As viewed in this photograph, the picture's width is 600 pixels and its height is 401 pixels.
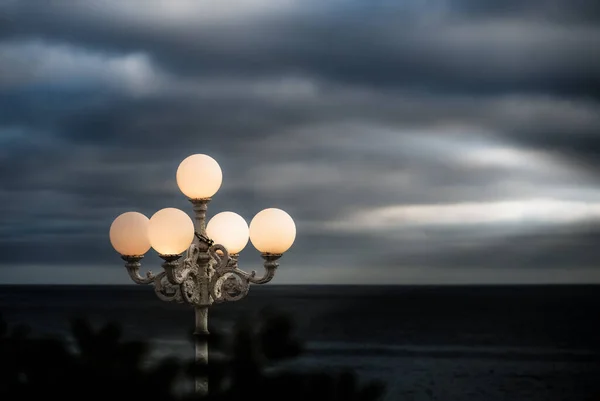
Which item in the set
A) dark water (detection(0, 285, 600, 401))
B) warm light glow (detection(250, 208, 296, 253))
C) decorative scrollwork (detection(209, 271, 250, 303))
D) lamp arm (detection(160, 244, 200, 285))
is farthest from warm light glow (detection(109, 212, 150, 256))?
dark water (detection(0, 285, 600, 401))

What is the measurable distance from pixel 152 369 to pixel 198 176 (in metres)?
5.61

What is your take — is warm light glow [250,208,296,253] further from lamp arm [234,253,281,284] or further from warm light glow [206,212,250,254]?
warm light glow [206,212,250,254]

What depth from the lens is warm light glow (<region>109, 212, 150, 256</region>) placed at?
23.1 feet

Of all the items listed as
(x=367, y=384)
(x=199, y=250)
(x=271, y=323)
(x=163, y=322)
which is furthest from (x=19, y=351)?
(x=163, y=322)

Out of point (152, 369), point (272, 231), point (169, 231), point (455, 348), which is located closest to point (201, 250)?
point (272, 231)

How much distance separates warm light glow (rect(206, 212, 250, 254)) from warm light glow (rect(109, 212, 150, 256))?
34.4 inches

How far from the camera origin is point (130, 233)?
7.05m

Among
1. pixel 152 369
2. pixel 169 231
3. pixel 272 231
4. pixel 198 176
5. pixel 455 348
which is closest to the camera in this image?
pixel 152 369

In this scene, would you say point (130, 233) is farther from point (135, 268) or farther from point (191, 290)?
point (191, 290)

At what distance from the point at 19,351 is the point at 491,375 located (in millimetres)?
41326

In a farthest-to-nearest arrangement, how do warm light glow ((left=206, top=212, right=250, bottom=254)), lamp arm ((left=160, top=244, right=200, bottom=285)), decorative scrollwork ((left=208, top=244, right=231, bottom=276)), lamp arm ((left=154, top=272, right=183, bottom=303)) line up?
1. warm light glow ((left=206, top=212, right=250, bottom=254))
2. decorative scrollwork ((left=208, top=244, right=231, bottom=276))
3. lamp arm ((left=154, top=272, right=183, bottom=303))
4. lamp arm ((left=160, top=244, right=200, bottom=285))

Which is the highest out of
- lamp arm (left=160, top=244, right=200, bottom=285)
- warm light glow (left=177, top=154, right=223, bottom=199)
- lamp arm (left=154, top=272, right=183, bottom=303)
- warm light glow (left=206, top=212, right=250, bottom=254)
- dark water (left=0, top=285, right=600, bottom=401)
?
warm light glow (left=177, top=154, right=223, bottom=199)

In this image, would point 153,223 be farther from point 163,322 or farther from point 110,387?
point 163,322

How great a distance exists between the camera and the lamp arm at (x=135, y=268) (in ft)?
23.4
